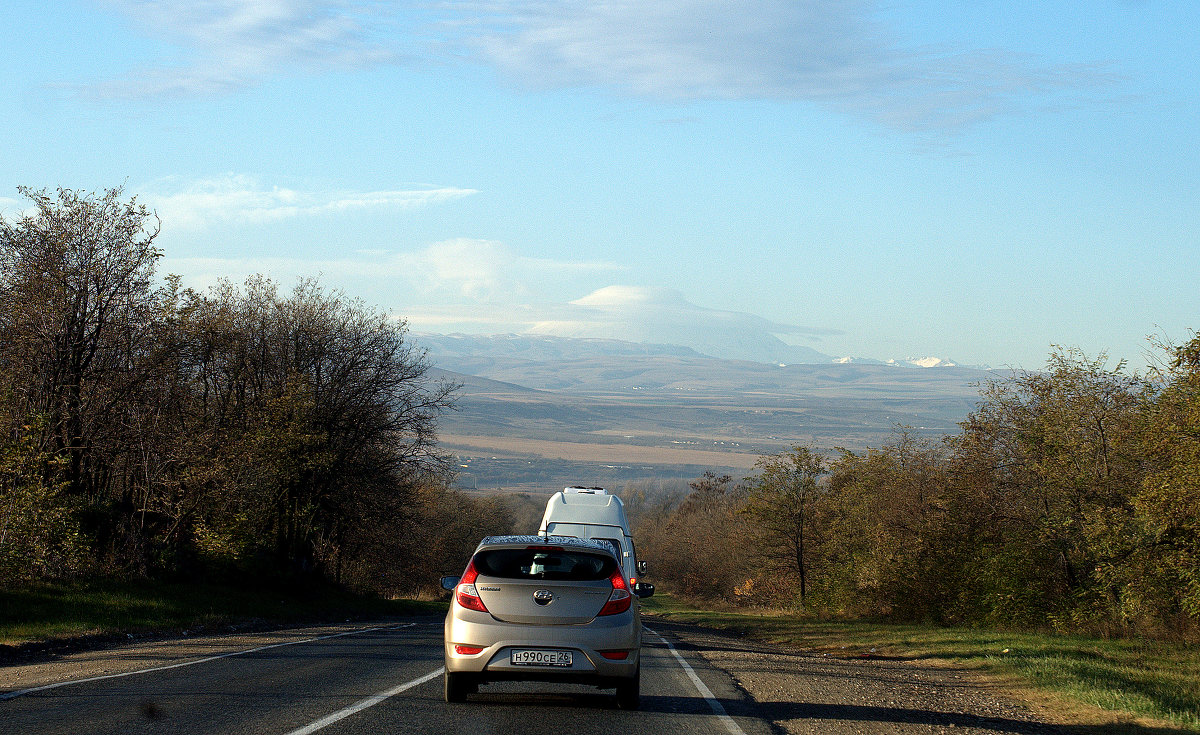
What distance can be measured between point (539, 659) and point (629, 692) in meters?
1.11

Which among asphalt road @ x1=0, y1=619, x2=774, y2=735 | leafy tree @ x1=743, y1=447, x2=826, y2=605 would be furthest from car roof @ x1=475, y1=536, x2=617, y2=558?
leafy tree @ x1=743, y1=447, x2=826, y2=605

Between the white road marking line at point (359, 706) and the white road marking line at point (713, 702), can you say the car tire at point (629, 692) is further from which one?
the white road marking line at point (359, 706)

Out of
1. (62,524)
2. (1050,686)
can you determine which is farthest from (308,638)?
(1050,686)

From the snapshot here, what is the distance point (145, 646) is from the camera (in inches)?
595

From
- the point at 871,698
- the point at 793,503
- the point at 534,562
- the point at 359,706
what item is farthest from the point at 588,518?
the point at 793,503

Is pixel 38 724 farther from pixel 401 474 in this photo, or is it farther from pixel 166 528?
pixel 401 474

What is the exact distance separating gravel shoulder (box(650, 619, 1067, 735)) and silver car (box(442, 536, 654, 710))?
69.4 inches

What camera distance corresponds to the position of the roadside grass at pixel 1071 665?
34.3 ft

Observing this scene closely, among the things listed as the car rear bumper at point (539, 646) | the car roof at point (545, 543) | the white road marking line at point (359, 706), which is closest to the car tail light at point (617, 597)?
the car rear bumper at point (539, 646)

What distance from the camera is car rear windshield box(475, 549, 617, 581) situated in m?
9.34

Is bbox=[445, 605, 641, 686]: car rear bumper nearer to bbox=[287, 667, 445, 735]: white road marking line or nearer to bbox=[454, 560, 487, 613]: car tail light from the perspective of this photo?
bbox=[454, 560, 487, 613]: car tail light

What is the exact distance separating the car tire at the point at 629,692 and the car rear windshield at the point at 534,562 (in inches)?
40.4

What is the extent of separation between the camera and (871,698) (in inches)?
438

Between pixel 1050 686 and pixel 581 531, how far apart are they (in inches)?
436
